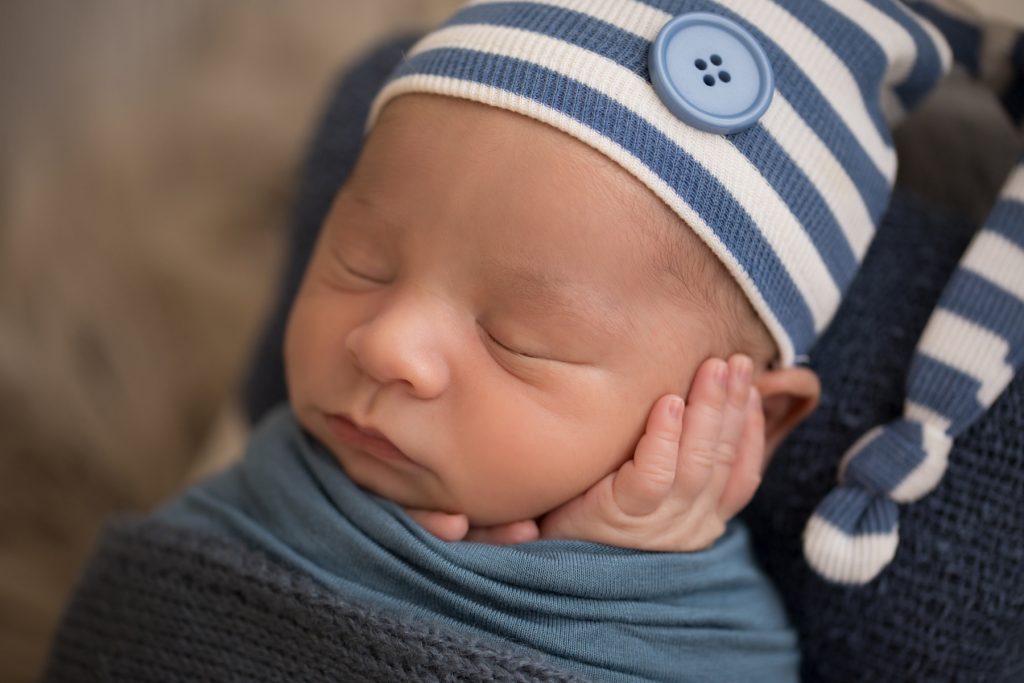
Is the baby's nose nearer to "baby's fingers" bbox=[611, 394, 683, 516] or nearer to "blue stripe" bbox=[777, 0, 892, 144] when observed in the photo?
"baby's fingers" bbox=[611, 394, 683, 516]

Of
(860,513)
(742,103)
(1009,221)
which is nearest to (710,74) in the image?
(742,103)

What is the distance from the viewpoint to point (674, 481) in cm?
98

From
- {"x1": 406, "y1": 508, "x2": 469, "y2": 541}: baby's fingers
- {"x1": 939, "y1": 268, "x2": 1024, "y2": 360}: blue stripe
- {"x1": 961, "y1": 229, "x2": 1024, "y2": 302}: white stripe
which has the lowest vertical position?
{"x1": 406, "y1": 508, "x2": 469, "y2": 541}: baby's fingers

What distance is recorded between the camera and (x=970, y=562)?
3.31ft

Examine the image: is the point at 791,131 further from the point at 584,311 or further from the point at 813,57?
the point at 584,311

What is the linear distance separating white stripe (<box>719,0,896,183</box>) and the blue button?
47 millimetres

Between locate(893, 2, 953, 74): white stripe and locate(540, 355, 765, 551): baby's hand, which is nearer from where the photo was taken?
locate(540, 355, 765, 551): baby's hand

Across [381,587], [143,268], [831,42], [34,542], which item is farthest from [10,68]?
[831,42]

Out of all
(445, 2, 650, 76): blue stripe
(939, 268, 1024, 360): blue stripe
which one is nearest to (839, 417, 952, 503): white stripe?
(939, 268, 1024, 360): blue stripe

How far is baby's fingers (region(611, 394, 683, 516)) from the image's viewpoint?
0.94m

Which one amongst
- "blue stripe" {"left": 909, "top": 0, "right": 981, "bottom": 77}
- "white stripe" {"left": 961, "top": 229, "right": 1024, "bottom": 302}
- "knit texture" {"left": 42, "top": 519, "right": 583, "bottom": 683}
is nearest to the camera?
"knit texture" {"left": 42, "top": 519, "right": 583, "bottom": 683}

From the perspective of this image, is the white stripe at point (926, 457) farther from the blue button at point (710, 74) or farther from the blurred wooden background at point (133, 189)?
the blurred wooden background at point (133, 189)

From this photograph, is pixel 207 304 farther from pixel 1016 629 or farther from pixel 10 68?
pixel 1016 629

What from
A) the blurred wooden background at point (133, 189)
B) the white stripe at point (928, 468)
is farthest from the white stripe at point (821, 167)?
the blurred wooden background at point (133, 189)
